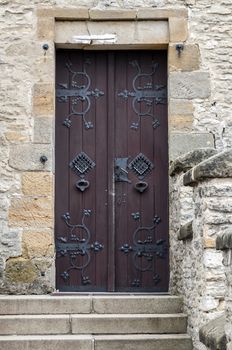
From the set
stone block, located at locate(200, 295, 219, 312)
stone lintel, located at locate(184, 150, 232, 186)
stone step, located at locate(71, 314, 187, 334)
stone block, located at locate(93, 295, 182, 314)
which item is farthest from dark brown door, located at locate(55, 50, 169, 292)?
stone lintel, located at locate(184, 150, 232, 186)

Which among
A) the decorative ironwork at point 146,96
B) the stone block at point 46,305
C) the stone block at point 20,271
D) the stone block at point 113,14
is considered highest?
the stone block at point 113,14

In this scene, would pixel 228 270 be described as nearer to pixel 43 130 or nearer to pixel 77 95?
pixel 43 130

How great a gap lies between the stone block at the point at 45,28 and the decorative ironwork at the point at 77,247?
5.93 feet

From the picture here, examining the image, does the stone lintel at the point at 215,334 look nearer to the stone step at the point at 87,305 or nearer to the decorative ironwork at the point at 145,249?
the stone step at the point at 87,305

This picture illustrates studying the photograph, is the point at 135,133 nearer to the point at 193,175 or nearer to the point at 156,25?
the point at 156,25

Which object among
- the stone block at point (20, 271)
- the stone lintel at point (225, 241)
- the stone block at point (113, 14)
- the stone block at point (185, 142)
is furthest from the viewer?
the stone block at point (113, 14)

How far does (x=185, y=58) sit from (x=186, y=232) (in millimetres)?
2182

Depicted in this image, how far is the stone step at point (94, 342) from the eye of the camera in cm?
611

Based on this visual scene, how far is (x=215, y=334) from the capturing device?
475 cm

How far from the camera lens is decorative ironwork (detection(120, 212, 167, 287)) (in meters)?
7.89

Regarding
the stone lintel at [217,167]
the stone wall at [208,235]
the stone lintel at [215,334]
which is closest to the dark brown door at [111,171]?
the stone wall at [208,235]

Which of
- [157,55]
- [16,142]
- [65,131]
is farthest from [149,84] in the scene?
[16,142]

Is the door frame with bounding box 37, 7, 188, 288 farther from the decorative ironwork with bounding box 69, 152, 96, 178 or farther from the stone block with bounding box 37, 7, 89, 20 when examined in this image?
the decorative ironwork with bounding box 69, 152, 96, 178

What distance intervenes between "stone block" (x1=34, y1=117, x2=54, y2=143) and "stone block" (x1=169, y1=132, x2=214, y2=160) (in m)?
1.21
